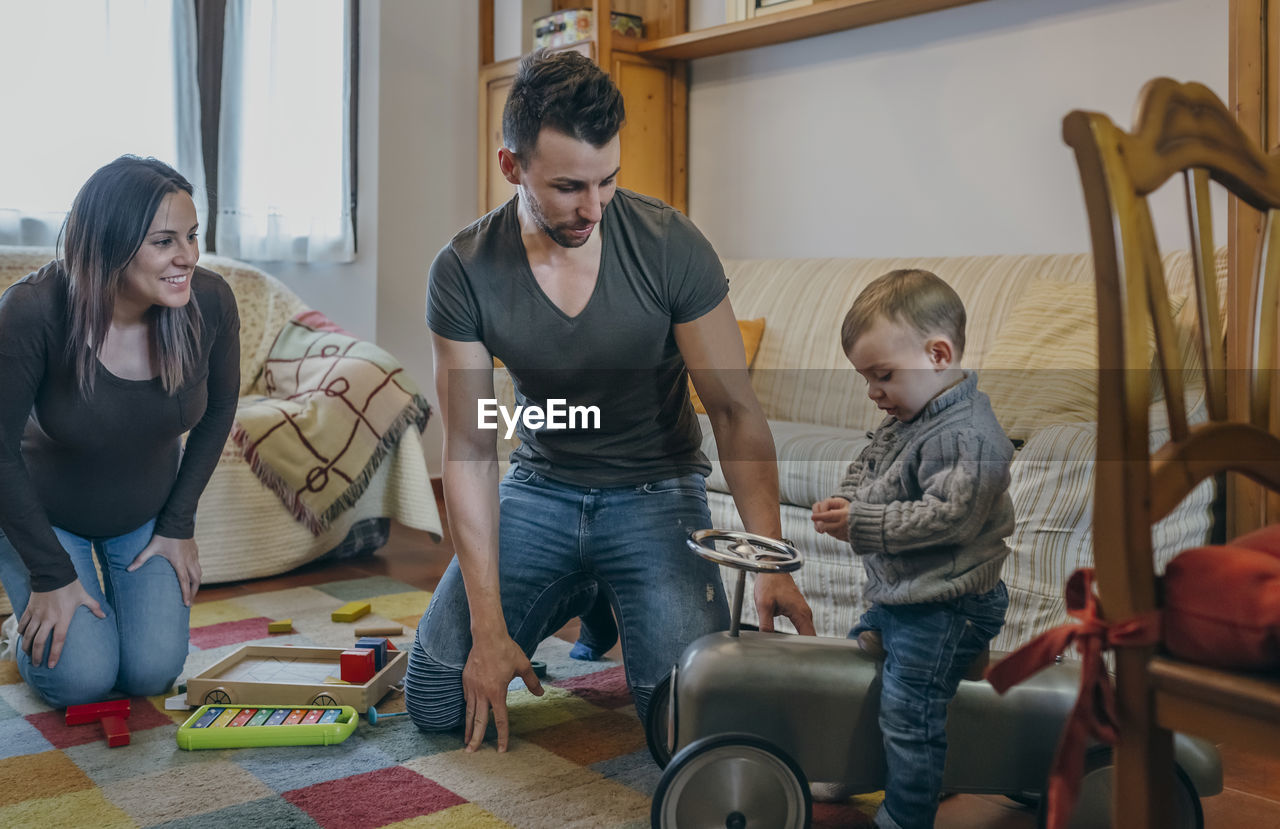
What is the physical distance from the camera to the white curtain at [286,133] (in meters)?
3.94

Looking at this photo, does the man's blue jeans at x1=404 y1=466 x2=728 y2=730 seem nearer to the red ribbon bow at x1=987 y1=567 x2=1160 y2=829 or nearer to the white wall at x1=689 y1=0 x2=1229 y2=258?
the red ribbon bow at x1=987 y1=567 x2=1160 y2=829

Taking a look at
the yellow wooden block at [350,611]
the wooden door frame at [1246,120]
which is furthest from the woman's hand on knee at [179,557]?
the wooden door frame at [1246,120]

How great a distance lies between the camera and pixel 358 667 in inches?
75.7

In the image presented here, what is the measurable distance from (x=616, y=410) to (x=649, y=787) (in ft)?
1.91

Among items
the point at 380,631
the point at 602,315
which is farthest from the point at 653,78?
the point at 602,315

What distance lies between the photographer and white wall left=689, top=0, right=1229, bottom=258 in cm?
291

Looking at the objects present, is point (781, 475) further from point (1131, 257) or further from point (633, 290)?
point (1131, 257)

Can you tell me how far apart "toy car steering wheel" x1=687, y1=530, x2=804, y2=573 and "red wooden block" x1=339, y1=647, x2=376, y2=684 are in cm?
78

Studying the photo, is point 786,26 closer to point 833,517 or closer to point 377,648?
point 377,648

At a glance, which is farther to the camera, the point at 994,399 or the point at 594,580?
the point at 994,399

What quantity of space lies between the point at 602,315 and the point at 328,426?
4.94 ft

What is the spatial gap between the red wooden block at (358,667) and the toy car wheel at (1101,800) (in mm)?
1107

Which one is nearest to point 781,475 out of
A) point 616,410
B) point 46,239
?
point 616,410

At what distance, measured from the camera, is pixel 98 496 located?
193 cm
